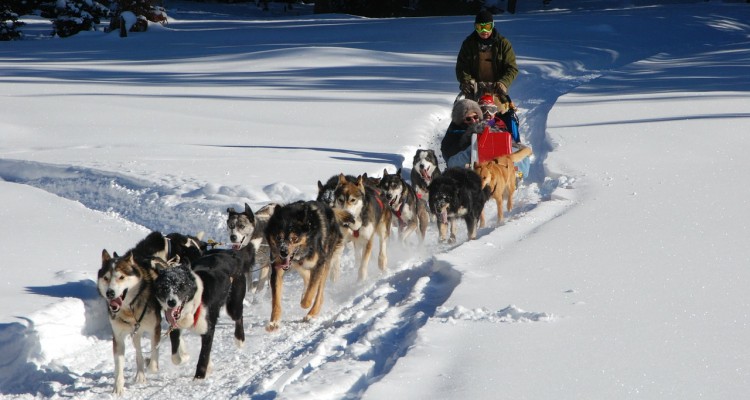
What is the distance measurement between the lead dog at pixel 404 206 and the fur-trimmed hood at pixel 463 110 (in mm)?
1074

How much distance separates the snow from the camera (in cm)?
462

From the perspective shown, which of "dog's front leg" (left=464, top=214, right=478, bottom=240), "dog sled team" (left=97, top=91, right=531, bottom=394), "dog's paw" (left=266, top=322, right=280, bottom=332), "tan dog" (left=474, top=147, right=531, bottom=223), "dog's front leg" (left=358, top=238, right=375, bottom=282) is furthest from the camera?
"tan dog" (left=474, top=147, right=531, bottom=223)

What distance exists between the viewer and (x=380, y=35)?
27984 mm

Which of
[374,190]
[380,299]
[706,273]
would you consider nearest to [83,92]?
[374,190]

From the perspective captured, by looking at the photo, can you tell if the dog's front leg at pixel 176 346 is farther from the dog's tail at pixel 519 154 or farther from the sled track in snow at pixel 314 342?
the dog's tail at pixel 519 154

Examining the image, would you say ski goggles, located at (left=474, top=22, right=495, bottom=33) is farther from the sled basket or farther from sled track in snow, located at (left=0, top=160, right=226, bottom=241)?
sled track in snow, located at (left=0, top=160, right=226, bottom=241)

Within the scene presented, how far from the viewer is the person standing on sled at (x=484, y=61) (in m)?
10.2

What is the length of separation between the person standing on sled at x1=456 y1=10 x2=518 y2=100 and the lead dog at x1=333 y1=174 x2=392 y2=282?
3073mm

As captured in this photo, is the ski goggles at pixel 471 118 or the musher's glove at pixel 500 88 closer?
the ski goggles at pixel 471 118

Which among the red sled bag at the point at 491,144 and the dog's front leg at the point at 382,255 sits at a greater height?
the red sled bag at the point at 491,144

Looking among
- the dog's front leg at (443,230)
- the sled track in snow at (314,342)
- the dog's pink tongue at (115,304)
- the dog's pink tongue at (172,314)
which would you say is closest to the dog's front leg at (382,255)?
the sled track in snow at (314,342)

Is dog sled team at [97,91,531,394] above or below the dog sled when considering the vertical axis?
below

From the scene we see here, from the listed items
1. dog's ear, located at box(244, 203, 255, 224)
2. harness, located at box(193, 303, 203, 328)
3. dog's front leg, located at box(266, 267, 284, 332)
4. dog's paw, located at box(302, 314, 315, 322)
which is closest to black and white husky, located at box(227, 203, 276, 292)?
dog's ear, located at box(244, 203, 255, 224)

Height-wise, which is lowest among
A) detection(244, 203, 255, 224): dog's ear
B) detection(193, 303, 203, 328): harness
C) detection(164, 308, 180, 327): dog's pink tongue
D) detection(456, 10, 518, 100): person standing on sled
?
detection(193, 303, 203, 328): harness
